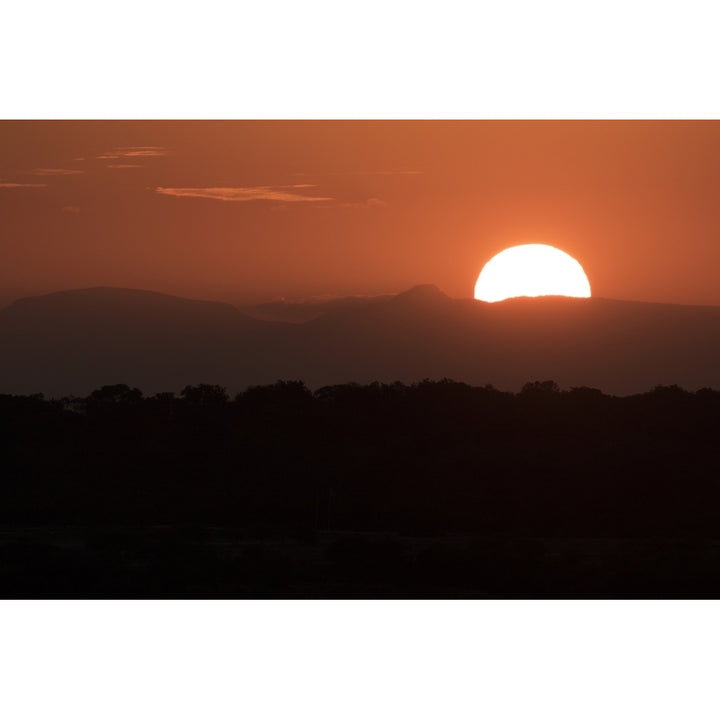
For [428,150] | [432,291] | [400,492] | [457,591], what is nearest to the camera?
[457,591]

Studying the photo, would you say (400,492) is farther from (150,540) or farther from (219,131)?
(219,131)

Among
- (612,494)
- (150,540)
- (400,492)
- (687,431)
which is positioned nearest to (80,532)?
(150,540)

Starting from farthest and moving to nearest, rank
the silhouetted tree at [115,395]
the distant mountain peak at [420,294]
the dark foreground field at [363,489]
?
the silhouetted tree at [115,395]
the distant mountain peak at [420,294]
the dark foreground field at [363,489]

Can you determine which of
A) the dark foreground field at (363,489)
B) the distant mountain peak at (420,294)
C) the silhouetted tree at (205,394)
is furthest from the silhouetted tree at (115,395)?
the distant mountain peak at (420,294)

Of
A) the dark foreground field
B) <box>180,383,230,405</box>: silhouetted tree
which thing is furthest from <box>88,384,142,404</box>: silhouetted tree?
<box>180,383,230,405</box>: silhouetted tree

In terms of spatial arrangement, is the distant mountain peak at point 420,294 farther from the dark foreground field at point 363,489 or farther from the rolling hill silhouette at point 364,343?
the dark foreground field at point 363,489
